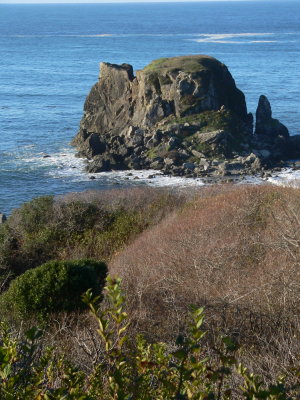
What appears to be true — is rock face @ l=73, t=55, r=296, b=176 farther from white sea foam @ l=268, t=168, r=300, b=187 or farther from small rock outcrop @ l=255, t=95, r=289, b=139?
white sea foam @ l=268, t=168, r=300, b=187

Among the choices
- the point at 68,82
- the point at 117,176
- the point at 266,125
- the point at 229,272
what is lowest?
the point at 68,82

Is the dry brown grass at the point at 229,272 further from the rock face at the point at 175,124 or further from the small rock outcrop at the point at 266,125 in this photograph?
the small rock outcrop at the point at 266,125

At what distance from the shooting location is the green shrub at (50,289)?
56.9ft

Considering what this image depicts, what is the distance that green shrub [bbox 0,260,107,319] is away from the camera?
56.9ft

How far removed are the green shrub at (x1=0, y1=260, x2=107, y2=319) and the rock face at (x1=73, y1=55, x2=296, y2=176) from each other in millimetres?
33423

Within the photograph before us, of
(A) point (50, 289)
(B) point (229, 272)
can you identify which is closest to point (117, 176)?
(B) point (229, 272)

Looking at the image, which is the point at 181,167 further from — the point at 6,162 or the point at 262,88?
the point at 262,88

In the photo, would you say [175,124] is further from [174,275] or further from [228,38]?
[228,38]

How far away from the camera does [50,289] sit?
58.3ft

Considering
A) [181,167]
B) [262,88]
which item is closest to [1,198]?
[181,167]

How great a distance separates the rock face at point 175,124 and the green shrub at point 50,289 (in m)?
33.4

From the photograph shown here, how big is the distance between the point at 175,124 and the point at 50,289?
4134 cm

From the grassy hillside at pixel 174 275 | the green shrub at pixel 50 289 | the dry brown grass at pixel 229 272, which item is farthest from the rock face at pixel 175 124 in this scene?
the green shrub at pixel 50 289

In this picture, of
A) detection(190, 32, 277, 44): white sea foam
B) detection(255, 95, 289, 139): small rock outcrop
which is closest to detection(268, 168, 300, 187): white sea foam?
detection(255, 95, 289, 139): small rock outcrop
